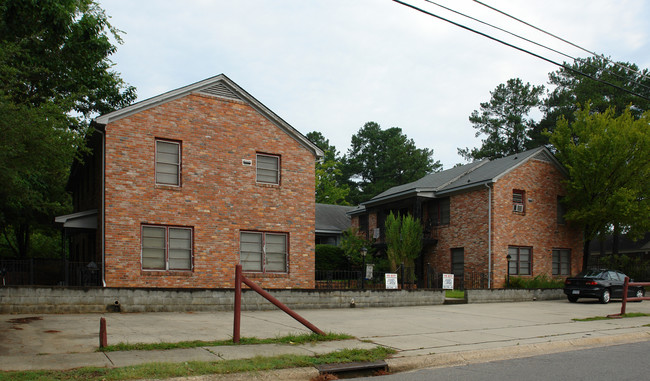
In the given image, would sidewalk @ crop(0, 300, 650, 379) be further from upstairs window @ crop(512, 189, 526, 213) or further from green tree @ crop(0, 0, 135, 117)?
upstairs window @ crop(512, 189, 526, 213)

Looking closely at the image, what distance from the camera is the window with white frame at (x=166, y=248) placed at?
19078 mm

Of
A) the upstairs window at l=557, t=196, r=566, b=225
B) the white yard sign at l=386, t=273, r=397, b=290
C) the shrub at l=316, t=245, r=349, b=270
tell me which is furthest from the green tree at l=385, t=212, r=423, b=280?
the upstairs window at l=557, t=196, r=566, b=225

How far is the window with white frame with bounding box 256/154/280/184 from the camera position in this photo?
851 inches

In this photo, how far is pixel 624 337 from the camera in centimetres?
1202

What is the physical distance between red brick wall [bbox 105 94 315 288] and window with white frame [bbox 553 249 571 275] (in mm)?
15505

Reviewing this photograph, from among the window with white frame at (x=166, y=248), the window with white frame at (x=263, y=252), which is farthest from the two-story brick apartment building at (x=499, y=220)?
the window with white frame at (x=166, y=248)

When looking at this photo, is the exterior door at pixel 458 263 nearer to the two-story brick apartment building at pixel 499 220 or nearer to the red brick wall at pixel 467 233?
the two-story brick apartment building at pixel 499 220

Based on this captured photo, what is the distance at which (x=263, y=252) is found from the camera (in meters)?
21.2

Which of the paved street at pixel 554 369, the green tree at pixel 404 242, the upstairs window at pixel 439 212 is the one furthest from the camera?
the upstairs window at pixel 439 212

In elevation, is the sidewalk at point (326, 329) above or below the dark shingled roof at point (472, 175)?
below

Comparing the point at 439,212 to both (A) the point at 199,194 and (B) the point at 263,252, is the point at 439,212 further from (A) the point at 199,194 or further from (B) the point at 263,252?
(A) the point at 199,194

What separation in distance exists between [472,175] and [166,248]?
1821 cm

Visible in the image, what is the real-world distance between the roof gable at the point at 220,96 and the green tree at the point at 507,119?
3876cm

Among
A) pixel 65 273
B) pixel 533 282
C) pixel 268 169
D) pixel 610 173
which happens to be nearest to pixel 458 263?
pixel 533 282
